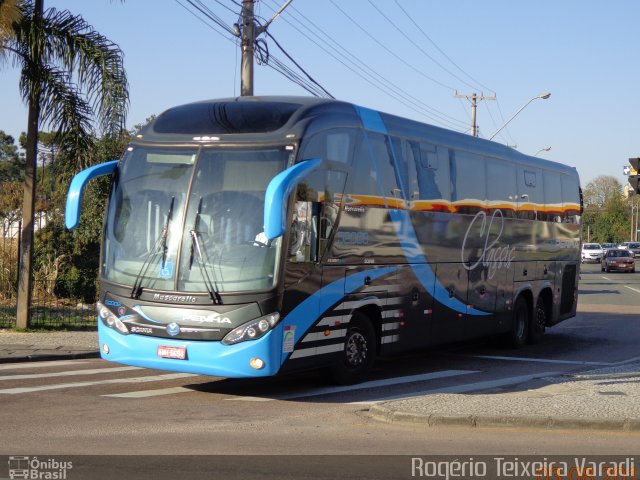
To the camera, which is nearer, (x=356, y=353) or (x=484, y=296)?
(x=356, y=353)

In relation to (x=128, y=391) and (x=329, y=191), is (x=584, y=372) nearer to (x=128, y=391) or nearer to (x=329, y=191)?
(x=329, y=191)

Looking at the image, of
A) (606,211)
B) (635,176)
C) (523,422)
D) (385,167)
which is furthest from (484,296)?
(606,211)

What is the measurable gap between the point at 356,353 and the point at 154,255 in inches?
128

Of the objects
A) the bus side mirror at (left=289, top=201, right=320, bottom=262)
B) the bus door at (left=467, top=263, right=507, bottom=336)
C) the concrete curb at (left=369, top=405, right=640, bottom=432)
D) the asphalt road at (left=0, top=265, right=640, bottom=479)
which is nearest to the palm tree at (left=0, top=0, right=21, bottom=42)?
the asphalt road at (left=0, top=265, right=640, bottom=479)

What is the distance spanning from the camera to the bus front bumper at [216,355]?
10.3 m

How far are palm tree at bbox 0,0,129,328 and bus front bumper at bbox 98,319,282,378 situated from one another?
758 centimetres

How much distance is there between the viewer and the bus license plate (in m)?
10.5

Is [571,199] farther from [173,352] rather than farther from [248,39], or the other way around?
[173,352]

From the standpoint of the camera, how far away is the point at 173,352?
1059 cm

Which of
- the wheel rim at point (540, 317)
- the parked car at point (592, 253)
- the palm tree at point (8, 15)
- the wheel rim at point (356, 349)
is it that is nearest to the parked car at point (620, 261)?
the parked car at point (592, 253)

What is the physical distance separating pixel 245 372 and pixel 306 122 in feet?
10.3

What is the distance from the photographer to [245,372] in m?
10.4

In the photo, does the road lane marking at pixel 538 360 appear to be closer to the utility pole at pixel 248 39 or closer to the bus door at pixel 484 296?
the bus door at pixel 484 296

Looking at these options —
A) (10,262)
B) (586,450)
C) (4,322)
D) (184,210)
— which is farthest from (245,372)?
(10,262)
